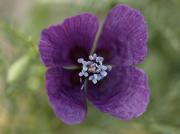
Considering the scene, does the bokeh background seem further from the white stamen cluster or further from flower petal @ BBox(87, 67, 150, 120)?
flower petal @ BBox(87, 67, 150, 120)

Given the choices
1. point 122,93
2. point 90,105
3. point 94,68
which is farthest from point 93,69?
point 90,105

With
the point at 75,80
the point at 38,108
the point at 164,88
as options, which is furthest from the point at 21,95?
the point at 164,88

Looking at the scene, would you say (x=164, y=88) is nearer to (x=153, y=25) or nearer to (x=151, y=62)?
(x=151, y=62)

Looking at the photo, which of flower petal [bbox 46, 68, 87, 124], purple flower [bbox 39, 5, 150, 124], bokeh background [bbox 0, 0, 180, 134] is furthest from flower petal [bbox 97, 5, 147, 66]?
bokeh background [bbox 0, 0, 180, 134]

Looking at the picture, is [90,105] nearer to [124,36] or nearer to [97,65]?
[97,65]

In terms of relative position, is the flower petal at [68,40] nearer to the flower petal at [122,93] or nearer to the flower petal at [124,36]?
the flower petal at [124,36]

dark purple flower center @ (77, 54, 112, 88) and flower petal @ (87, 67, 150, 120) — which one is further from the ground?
dark purple flower center @ (77, 54, 112, 88)

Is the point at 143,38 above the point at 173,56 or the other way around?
the other way around
